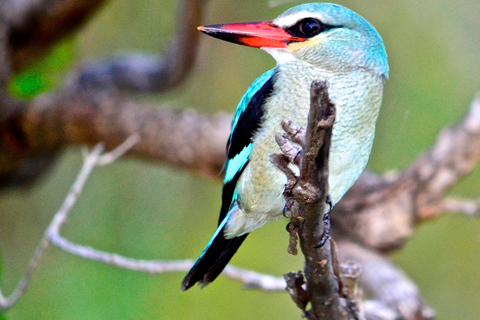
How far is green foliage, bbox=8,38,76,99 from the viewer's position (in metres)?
3.38

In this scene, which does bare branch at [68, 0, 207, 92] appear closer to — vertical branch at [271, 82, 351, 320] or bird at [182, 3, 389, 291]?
bird at [182, 3, 389, 291]

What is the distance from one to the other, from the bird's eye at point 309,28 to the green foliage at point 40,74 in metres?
2.11

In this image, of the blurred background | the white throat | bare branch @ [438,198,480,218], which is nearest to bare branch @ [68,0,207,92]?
the blurred background

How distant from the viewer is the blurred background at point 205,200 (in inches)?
137

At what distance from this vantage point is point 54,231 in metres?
1.98

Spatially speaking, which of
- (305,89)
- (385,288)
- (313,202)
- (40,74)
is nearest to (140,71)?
(40,74)

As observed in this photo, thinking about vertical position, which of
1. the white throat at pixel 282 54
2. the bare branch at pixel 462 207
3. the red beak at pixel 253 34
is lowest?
the bare branch at pixel 462 207

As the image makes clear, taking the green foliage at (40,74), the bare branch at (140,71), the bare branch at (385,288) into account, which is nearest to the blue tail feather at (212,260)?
the bare branch at (385,288)

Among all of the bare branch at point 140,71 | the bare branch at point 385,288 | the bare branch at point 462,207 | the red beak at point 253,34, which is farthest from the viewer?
the bare branch at point 140,71

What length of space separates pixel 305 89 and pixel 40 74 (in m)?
2.34

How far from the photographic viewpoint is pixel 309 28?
1602 mm

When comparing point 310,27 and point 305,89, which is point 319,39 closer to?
point 310,27

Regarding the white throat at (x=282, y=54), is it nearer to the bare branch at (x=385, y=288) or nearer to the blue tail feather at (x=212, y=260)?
the blue tail feather at (x=212, y=260)

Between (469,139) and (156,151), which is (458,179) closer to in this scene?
(469,139)
